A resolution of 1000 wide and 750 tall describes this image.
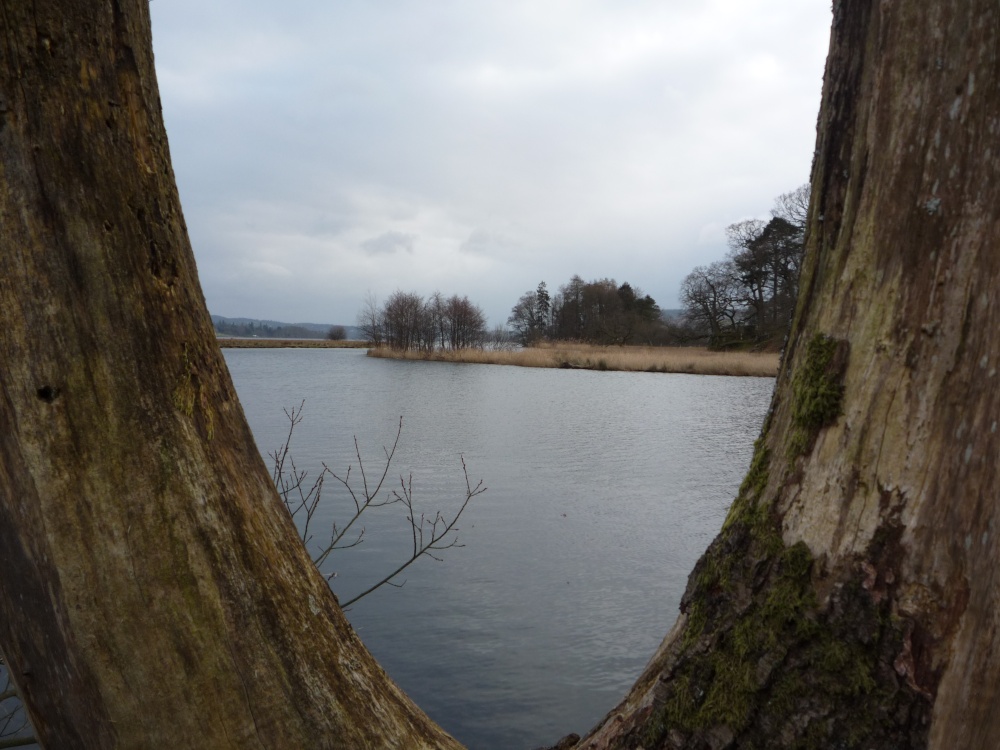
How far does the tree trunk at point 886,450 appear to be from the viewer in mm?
992

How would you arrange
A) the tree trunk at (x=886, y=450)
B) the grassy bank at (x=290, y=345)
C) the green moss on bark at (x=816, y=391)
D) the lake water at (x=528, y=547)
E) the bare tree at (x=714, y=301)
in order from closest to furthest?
the tree trunk at (x=886, y=450) < the green moss on bark at (x=816, y=391) < the lake water at (x=528, y=547) < the bare tree at (x=714, y=301) < the grassy bank at (x=290, y=345)

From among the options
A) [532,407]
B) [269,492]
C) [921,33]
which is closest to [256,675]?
[269,492]

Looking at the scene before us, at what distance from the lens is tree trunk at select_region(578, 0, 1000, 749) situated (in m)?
0.99

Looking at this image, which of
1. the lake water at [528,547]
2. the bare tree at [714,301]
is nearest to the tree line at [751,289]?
the bare tree at [714,301]

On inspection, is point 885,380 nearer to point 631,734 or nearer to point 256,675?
point 631,734

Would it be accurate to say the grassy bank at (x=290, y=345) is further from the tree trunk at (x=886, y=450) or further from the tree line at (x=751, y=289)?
the tree trunk at (x=886, y=450)

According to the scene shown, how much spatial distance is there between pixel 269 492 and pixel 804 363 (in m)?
1.02

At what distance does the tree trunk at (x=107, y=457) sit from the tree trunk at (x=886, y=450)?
800mm

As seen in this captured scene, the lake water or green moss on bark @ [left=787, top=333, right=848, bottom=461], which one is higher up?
green moss on bark @ [left=787, top=333, right=848, bottom=461]

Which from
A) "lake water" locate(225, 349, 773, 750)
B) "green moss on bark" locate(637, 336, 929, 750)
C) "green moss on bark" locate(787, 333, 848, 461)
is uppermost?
"green moss on bark" locate(787, 333, 848, 461)

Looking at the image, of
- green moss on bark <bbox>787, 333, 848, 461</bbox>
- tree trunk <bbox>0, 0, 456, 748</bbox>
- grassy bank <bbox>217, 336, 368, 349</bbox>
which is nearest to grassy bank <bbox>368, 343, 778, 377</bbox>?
green moss on bark <bbox>787, 333, 848, 461</bbox>

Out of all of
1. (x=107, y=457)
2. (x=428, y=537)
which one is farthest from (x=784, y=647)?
(x=428, y=537)

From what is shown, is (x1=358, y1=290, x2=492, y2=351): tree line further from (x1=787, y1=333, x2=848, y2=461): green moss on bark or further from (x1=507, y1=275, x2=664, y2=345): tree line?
(x1=787, y1=333, x2=848, y2=461): green moss on bark

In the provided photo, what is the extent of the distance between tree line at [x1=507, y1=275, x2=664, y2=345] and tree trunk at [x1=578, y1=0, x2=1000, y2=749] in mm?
40668
